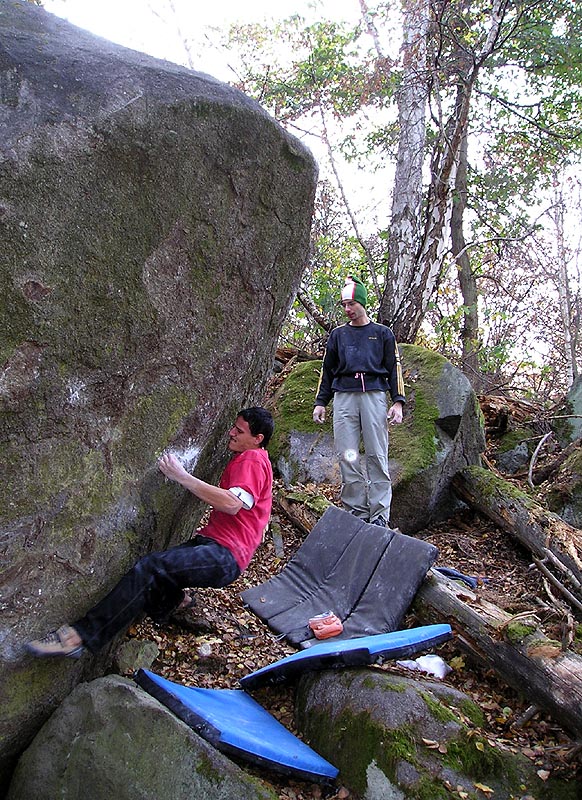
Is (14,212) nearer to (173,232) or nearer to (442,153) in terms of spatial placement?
(173,232)

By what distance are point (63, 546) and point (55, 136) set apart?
6.50 feet

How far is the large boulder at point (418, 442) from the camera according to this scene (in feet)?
22.5

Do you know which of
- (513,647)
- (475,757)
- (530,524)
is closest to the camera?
(475,757)

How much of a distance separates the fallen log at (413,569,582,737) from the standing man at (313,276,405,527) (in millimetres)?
1346

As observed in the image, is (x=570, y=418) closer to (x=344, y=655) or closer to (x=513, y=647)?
(x=513, y=647)

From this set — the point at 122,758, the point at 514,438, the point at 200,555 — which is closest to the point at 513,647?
the point at 200,555

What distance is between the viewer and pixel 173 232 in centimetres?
350

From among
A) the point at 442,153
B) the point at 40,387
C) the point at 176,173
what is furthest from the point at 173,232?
the point at 442,153

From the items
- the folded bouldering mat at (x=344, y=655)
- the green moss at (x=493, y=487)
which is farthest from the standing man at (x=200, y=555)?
the green moss at (x=493, y=487)

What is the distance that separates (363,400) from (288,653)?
8.24 ft

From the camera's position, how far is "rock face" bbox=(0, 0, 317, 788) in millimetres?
2947

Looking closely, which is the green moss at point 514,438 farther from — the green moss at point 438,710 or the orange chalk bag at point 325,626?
the green moss at point 438,710

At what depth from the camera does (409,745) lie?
308 centimetres

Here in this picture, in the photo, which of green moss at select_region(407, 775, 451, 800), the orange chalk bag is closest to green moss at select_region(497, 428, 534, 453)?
the orange chalk bag
